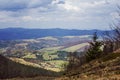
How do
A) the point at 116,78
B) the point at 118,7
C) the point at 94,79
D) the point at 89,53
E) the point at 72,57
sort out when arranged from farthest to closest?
the point at 72,57 → the point at 89,53 → the point at 118,7 → the point at 94,79 → the point at 116,78

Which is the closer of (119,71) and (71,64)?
(119,71)

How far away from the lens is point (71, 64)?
141 m

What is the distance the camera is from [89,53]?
9556cm

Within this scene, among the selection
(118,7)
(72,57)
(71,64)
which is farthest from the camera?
(72,57)

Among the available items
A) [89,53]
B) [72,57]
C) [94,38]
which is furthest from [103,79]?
[72,57]

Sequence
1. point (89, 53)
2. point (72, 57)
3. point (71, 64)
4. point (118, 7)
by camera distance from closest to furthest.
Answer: point (118, 7), point (89, 53), point (71, 64), point (72, 57)

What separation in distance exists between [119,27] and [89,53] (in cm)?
3751

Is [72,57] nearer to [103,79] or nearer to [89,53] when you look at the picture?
[89,53]

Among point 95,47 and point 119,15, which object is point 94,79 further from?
point 95,47

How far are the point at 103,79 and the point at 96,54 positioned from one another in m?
68.6

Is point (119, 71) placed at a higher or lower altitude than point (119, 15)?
lower

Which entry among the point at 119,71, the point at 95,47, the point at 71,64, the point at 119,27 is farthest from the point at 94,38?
the point at 119,71

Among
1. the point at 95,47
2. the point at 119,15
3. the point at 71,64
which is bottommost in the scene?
the point at 71,64

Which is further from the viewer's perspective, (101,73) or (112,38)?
(112,38)
